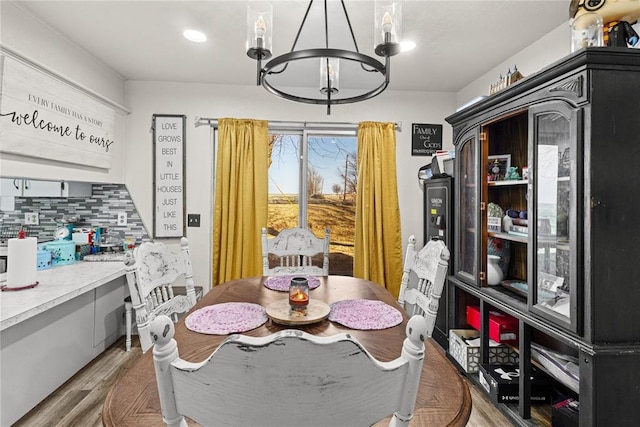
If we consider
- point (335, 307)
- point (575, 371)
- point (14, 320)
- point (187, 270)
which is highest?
point (187, 270)

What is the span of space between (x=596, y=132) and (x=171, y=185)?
328cm

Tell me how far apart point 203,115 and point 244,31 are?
1251 mm

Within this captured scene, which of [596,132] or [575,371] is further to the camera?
[575,371]

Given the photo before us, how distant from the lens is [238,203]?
10.8 feet

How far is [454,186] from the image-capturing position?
2770 mm

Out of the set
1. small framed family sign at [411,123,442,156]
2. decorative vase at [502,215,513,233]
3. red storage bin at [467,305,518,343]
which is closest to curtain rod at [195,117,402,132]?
small framed family sign at [411,123,442,156]

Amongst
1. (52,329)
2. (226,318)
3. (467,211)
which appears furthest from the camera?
(467,211)

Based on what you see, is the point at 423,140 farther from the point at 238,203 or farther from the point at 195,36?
the point at 195,36

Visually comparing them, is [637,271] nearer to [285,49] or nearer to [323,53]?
[323,53]

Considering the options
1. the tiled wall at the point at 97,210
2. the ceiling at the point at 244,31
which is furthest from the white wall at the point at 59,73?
the tiled wall at the point at 97,210

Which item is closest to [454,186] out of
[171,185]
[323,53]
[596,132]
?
[596,132]

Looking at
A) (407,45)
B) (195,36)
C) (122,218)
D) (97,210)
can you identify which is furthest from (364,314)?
(97,210)

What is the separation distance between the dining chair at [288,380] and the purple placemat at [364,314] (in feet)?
2.58

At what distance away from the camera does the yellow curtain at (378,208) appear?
3.36 m
